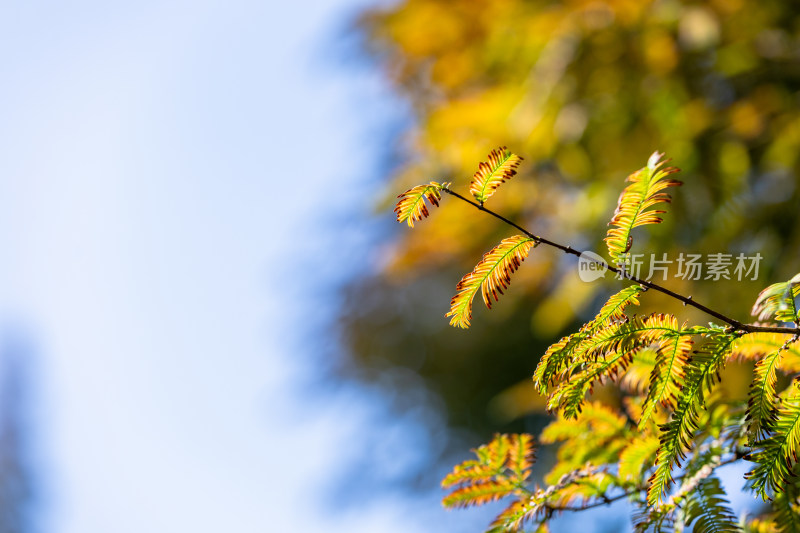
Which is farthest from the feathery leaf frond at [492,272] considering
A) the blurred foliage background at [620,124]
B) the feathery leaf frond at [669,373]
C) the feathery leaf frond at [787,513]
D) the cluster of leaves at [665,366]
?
the blurred foliage background at [620,124]

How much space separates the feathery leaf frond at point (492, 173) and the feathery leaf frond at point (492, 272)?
50mm

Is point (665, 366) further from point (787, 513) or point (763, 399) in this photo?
point (787, 513)

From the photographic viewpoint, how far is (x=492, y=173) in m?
0.60

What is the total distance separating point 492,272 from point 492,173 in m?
0.09

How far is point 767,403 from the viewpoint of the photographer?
1.86 feet

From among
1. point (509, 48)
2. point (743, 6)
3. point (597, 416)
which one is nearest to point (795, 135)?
point (743, 6)

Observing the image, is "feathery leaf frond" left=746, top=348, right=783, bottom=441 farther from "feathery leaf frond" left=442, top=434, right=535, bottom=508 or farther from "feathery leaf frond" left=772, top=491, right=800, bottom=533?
"feathery leaf frond" left=442, top=434, right=535, bottom=508

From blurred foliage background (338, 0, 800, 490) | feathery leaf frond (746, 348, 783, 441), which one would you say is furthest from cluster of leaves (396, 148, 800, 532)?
blurred foliage background (338, 0, 800, 490)

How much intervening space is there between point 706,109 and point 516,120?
0.60m

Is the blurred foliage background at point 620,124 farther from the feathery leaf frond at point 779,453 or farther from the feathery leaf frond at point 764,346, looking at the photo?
the feathery leaf frond at point 779,453

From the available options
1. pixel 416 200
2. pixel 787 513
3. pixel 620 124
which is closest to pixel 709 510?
pixel 787 513

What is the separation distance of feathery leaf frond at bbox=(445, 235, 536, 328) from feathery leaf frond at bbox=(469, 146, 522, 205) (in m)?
0.05

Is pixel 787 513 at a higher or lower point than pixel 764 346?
lower

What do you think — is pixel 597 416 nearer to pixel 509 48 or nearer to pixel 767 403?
pixel 767 403
